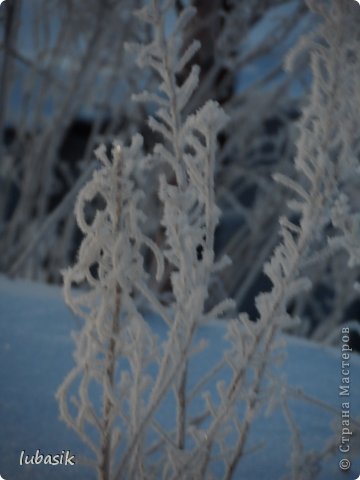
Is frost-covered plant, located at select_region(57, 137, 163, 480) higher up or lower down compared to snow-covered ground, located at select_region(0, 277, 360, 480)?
higher up

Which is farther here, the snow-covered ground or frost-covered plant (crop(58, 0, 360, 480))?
the snow-covered ground

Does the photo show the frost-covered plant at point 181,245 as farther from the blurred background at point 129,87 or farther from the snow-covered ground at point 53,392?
the blurred background at point 129,87

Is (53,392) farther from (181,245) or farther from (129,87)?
(129,87)

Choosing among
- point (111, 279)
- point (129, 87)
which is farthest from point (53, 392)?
point (129, 87)

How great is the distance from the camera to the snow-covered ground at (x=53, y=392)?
1078mm

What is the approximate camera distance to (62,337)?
152 centimetres

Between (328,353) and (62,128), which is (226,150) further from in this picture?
(328,353)

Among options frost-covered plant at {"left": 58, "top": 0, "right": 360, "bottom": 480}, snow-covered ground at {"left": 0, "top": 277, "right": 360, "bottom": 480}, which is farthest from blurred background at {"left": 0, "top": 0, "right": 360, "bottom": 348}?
frost-covered plant at {"left": 58, "top": 0, "right": 360, "bottom": 480}

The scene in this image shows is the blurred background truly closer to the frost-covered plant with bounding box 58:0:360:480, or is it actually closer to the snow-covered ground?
the snow-covered ground

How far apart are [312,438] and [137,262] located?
2.41 feet

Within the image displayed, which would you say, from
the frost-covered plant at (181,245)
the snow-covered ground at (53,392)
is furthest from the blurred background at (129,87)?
the frost-covered plant at (181,245)

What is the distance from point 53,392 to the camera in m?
1.25

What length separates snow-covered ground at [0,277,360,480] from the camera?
108cm

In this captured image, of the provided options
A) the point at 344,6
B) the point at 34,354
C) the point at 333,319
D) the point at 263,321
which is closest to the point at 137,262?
the point at 263,321
